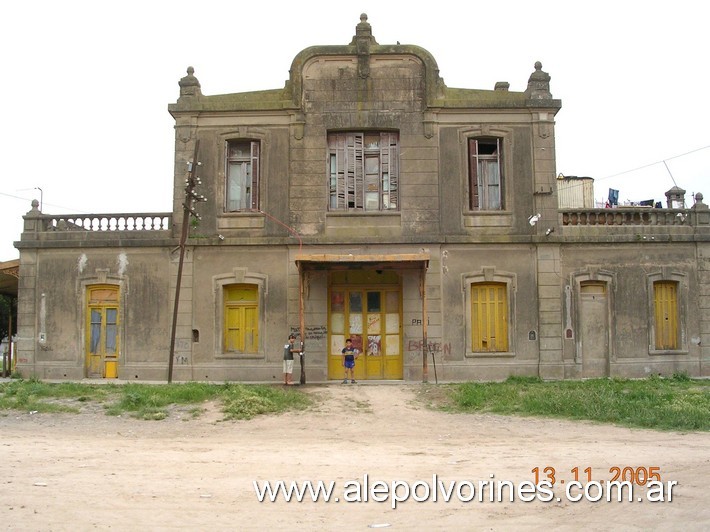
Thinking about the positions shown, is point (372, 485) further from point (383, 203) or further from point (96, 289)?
point (96, 289)

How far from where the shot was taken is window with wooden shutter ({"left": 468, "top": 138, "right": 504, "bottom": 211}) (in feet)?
63.3

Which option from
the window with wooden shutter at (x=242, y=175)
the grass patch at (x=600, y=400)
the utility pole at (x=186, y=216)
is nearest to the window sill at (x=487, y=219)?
the grass patch at (x=600, y=400)

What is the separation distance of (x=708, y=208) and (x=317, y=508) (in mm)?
16634

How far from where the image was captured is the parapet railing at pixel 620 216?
19.4m

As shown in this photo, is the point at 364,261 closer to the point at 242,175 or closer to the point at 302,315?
the point at 302,315

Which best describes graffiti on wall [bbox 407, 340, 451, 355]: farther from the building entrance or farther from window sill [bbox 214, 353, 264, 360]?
window sill [bbox 214, 353, 264, 360]

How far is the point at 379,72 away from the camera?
1928 cm

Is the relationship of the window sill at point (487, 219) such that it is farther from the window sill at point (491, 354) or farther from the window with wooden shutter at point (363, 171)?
the window sill at point (491, 354)

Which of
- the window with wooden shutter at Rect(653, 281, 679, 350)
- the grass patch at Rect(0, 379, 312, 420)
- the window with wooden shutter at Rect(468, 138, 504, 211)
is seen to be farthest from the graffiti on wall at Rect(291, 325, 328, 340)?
the window with wooden shutter at Rect(653, 281, 679, 350)

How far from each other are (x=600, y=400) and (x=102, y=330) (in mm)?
13073

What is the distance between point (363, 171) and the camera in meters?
19.3

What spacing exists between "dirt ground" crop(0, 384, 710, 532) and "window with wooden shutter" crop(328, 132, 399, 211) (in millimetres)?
6044

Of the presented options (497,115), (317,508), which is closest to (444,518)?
(317,508)

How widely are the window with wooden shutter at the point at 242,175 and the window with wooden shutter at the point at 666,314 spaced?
11421mm
